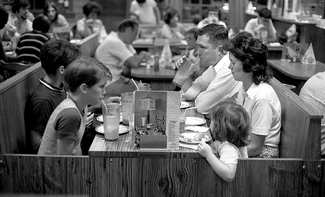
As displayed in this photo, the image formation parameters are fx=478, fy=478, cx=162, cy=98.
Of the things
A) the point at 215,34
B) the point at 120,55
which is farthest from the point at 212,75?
the point at 120,55

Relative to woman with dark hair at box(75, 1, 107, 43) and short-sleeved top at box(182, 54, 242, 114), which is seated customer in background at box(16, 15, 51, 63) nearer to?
woman with dark hair at box(75, 1, 107, 43)

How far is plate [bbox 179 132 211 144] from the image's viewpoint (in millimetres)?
2527

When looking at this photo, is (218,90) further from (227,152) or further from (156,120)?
(227,152)

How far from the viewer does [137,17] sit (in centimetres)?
1017

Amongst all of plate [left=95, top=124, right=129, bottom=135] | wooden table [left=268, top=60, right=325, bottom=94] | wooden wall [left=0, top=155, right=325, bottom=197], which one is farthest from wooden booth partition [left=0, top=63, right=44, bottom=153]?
wooden table [left=268, top=60, right=325, bottom=94]

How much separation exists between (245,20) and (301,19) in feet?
11.1

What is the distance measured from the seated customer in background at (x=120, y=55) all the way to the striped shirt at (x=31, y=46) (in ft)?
2.36

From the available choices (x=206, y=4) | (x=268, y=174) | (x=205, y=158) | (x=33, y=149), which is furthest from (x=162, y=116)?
(x=206, y=4)

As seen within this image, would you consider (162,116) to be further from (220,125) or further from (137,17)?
(137,17)

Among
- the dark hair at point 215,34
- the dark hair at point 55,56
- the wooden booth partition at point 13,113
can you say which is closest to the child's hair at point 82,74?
the wooden booth partition at point 13,113

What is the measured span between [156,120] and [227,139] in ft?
1.34

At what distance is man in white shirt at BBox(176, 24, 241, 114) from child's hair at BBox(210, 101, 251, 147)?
0.92 meters

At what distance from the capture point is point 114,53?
5.62 m

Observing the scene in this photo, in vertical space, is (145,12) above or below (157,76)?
above
